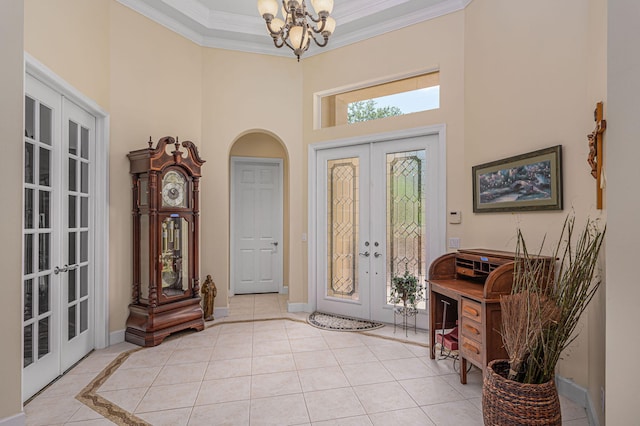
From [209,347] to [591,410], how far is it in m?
3.20

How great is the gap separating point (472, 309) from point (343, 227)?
2.29 metres

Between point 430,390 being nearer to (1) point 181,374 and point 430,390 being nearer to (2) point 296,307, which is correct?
(1) point 181,374

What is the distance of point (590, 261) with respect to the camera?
1.95 meters

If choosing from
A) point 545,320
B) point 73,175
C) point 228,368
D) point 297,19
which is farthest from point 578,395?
point 73,175

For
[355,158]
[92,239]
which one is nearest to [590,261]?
[355,158]

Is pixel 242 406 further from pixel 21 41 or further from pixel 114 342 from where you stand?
pixel 21 41

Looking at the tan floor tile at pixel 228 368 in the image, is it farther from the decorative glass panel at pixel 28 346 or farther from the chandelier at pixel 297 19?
the chandelier at pixel 297 19

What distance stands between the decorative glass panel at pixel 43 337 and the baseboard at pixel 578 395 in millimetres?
3924

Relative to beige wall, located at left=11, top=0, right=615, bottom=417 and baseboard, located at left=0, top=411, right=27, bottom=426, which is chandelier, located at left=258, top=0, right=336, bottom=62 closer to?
beige wall, located at left=11, top=0, right=615, bottom=417

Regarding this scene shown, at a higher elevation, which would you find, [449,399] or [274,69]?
[274,69]

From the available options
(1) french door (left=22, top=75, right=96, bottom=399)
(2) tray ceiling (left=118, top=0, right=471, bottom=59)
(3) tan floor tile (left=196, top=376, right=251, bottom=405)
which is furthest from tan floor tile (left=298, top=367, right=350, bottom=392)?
(2) tray ceiling (left=118, top=0, right=471, bottom=59)

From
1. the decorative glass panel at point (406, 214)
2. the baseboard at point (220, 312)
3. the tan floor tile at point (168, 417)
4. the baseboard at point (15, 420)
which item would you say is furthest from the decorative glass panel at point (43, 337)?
the decorative glass panel at point (406, 214)

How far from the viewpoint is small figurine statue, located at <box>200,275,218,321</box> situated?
4.45 metres

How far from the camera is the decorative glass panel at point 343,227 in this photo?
4.61 meters
